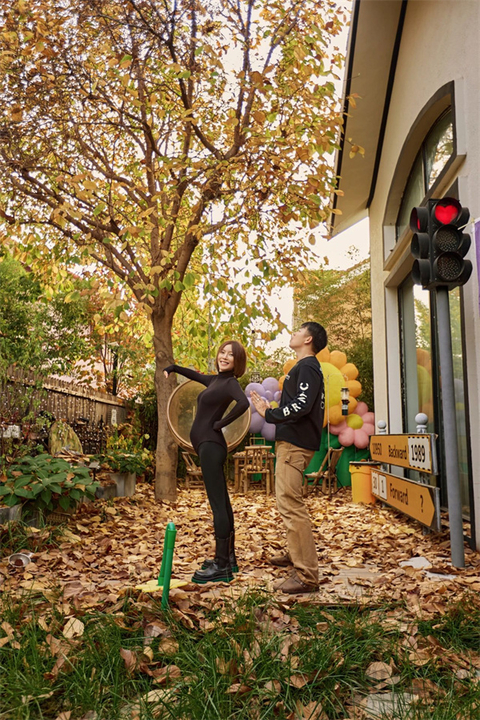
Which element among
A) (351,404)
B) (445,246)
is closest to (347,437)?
(351,404)

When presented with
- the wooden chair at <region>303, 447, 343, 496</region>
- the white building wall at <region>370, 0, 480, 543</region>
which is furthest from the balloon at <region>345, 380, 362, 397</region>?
the white building wall at <region>370, 0, 480, 543</region>

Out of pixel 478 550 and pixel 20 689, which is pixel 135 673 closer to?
pixel 20 689

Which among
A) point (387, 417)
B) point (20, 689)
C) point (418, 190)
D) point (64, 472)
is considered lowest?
point (20, 689)

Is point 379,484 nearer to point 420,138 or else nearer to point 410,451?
point 410,451

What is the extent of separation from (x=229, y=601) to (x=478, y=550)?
2.60m

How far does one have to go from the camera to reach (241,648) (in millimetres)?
2967

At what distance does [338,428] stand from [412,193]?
509 cm

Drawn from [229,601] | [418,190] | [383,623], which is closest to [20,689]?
[229,601]

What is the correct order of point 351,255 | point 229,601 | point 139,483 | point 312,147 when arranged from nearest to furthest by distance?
point 229,601
point 312,147
point 139,483
point 351,255

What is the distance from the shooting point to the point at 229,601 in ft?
12.4

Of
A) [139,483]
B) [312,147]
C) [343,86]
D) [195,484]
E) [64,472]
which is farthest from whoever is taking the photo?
[195,484]

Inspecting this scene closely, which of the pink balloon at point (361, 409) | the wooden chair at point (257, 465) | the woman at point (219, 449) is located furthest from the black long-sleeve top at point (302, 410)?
the pink balloon at point (361, 409)

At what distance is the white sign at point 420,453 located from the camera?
20.2 ft

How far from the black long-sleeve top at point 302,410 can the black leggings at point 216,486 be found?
0.52 m
